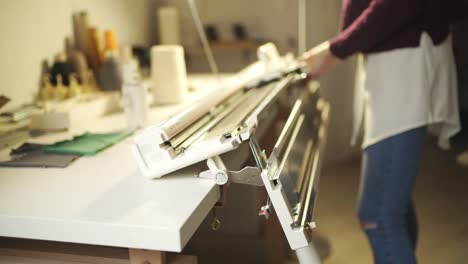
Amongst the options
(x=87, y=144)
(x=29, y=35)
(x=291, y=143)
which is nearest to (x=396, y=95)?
(x=291, y=143)

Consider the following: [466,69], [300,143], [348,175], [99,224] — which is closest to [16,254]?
[99,224]

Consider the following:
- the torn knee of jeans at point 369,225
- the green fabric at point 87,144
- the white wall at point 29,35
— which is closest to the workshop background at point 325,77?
the white wall at point 29,35

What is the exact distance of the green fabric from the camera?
1.21m

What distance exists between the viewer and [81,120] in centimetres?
159

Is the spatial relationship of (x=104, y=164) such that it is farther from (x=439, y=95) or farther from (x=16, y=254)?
(x=439, y=95)

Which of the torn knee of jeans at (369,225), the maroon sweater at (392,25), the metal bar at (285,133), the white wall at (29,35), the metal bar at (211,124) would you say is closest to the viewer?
the metal bar at (211,124)

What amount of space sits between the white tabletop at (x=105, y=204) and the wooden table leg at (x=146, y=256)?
4 centimetres

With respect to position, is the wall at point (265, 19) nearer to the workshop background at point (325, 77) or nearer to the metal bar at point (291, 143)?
the workshop background at point (325, 77)

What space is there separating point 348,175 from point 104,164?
2.35 meters

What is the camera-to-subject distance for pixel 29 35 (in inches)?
66.6

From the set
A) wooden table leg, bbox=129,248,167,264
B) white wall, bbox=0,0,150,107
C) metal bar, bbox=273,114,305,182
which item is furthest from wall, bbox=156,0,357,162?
wooden table leg, bbox=129,248,167,264

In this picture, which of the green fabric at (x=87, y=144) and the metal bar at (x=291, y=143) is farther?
the green fabric at (x=87, y=144)

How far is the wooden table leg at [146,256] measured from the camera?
2.77 feet

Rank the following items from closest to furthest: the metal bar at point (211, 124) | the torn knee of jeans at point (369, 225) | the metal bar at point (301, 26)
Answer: the metal bar at point (211, 124)
the torn knee of jeans at point (369, 225)
the metal bar at point (301, 26)
